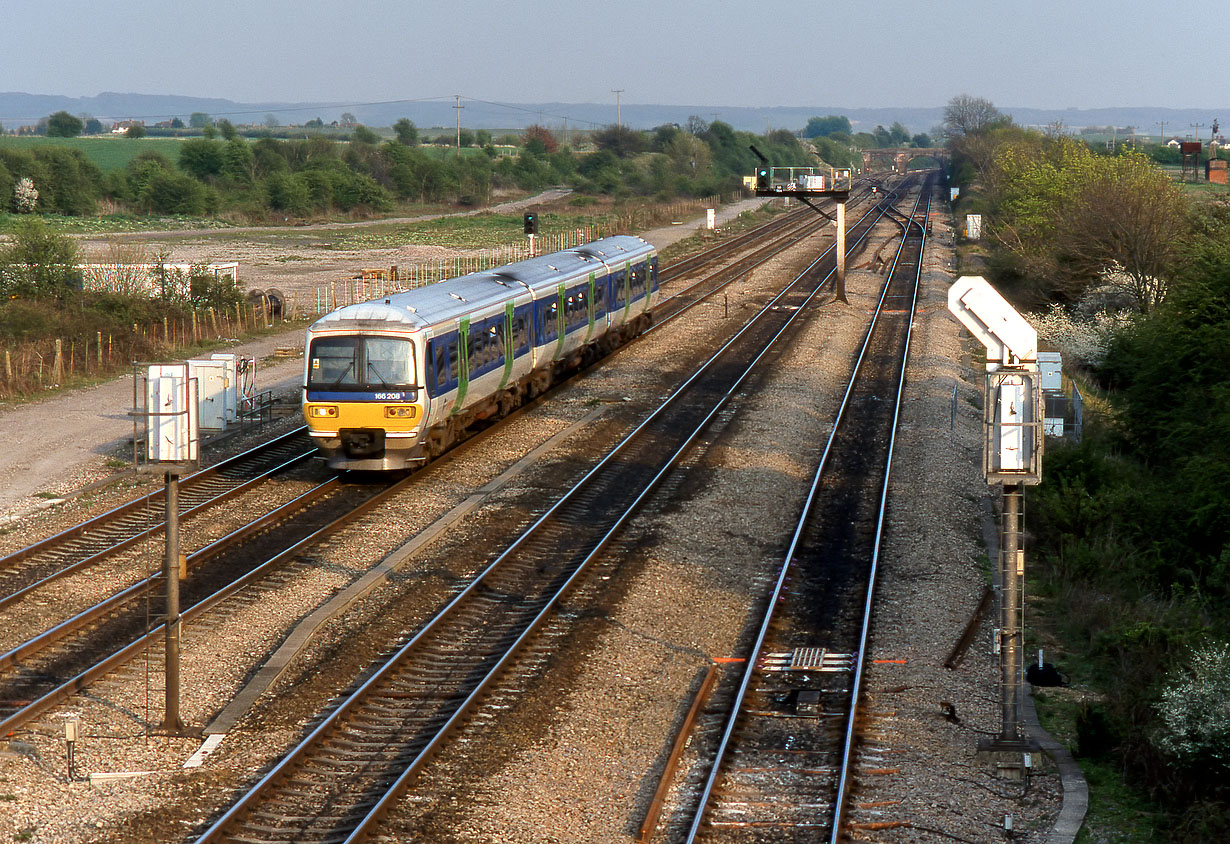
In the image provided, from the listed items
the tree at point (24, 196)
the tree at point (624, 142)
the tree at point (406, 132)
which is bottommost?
the tree at point (24, 196)

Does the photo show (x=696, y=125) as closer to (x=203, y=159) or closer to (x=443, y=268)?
(x=203, y=159)

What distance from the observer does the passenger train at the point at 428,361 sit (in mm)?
19156

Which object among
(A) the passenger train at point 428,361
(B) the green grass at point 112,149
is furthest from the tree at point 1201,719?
(B) the green grass at point 112,149

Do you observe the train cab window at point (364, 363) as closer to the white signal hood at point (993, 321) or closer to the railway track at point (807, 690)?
the railway track at point (807, 690)

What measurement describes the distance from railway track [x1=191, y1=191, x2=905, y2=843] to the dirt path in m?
7.50

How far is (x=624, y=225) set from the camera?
77.3 meters

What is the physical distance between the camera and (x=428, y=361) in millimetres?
19547

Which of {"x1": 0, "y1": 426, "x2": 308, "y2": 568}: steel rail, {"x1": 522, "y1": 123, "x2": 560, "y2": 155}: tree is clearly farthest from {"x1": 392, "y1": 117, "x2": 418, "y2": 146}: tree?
{"x1": 0, "y1": 426, "x2": 308, "y2": 568}: steel rail

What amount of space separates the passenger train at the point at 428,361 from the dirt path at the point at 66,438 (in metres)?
4.28

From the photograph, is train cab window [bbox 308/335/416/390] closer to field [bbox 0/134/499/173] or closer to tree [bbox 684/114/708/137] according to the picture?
field [bbox 0/134/499/173]

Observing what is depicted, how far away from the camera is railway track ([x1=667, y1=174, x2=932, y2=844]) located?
9797mm

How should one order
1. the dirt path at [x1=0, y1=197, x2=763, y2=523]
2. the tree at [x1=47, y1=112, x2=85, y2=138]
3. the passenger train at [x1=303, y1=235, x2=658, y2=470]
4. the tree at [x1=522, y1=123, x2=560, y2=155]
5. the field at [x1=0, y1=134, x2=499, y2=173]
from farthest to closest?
the tree at [x1=47, y1=112, x2=85, y2=138] → the tree at [x1=522, y1=123, x2=560, y2=155] → the field at [x1=0, y1=134, x2=499, y2=173] → the dirt path at [x1=0, y1=197, x2=763, y2=523] → the passenger train at [x1=303, y1=235, x2=658, y2=470]

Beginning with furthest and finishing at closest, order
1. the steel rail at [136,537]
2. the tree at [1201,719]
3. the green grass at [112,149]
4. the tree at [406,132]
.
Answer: the tree at [406,132], the green grass at [112,149], the steel rail at [136,537], the tree at [1201,719]

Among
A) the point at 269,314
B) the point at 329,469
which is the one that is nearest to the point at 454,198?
the point at 269,314
